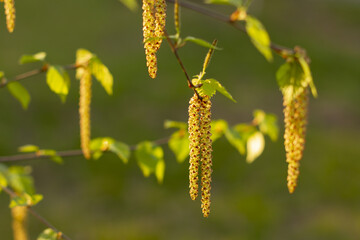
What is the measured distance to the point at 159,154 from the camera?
8.14 feet

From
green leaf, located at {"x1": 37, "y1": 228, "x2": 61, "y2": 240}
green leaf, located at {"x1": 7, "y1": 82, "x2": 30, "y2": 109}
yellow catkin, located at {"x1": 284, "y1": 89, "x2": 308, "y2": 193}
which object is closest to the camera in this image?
yellow catkin, located at {"x1": 284, "y1": 89, "x2": 308, "y2": 193}

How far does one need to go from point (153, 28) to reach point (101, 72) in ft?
2.38

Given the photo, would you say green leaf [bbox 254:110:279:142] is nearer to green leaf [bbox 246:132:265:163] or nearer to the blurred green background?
green leaf [bbox 246:132:265:163]

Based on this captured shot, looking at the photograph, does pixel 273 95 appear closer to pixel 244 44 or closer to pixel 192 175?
pixel 244 44

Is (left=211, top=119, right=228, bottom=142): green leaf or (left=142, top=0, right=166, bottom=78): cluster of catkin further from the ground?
(left=142, top=0, right=166, bottom=78): cluster of catkin

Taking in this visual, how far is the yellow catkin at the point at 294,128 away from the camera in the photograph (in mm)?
1604

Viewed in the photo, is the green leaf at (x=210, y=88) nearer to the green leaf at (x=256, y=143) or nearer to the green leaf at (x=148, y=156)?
the green leaf at (x=148, y=156)

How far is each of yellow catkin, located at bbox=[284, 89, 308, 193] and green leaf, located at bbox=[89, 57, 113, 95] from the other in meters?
0.70

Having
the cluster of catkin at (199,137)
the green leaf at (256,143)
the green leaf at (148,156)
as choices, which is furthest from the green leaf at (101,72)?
the green leaf at (256,143)

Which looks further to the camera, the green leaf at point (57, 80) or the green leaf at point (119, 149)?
the green leaf at point (119, 149)

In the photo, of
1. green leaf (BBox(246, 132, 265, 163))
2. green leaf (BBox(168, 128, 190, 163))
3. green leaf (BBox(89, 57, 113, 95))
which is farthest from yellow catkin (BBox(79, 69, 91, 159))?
green leaf (BBox(246, 132, 265, 163))

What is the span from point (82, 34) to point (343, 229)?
24.3 feet

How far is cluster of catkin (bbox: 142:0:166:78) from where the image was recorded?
4.21 ft

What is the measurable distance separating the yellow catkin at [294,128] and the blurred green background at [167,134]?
506 centimetres
